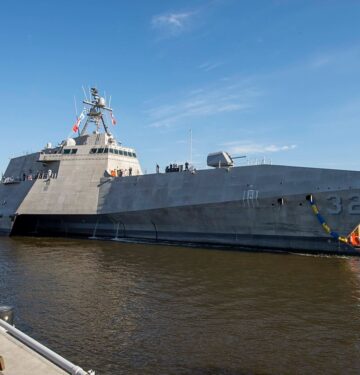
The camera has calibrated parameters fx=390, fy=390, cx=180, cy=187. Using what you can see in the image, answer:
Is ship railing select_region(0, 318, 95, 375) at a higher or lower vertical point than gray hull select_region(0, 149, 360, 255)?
lower

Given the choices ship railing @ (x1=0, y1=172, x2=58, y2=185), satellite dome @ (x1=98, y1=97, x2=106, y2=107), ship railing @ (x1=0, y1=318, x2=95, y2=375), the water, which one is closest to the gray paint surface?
ship railing @ (x1=0, y1=172, x2=58, y2=185)

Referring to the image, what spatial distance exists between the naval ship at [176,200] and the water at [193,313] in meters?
3.06

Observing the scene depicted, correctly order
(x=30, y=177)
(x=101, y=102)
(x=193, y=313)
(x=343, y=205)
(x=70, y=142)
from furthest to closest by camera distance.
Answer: (x=101, y=102) < (x=30, y=177) < (x=70, y=142) < (x=343, y=205) < (x=193, y=313)

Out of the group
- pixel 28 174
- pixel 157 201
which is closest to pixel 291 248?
pixel 157 201

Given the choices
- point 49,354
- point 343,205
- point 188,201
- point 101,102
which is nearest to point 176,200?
point 188,201

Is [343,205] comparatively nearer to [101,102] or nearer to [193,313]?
[193,313]

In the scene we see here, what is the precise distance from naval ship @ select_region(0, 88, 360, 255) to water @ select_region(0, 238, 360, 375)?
10.0ft

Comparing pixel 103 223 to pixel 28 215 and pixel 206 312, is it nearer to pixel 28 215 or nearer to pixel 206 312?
pixel 28 215

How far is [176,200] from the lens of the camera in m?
24.7

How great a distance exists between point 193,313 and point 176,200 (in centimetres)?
1469

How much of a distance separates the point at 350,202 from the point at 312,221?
2.16 meters

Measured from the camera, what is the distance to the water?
7.40 metres

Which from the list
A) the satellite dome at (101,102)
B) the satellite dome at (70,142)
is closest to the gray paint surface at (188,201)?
the satellite dome at (70,142)

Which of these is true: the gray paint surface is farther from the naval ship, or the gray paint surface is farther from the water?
the water
